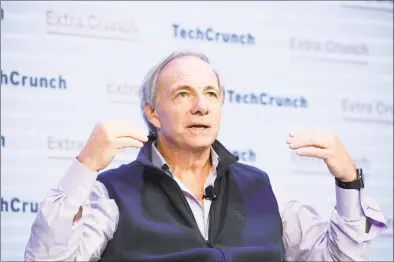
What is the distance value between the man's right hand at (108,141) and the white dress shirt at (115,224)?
3 centimetres

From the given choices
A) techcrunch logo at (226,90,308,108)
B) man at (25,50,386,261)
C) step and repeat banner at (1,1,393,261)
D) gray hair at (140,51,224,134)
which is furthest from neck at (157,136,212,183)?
techcrunch logo at (226,90,308,108)

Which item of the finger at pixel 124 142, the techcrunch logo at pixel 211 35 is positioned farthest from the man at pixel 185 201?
the techcrunch logo at pixel 211 35

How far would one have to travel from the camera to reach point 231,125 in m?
3.46

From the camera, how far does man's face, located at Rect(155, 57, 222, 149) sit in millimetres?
2479

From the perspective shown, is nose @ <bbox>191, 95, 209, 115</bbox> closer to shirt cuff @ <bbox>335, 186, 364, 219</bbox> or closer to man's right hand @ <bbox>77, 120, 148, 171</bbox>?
man's right hand @ <bbox>77, 120, 148, 171</bbox>

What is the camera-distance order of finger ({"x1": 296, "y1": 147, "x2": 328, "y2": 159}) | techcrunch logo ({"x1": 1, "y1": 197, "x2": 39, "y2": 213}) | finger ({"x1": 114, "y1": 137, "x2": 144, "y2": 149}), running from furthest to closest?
1. techcrunch logo ({"x1": 1, "y1": 197, "x2": 39, "y2": 213})
2. finger ({"x1": 296, "y1": 147, "x2": 328, "y2": 159})
3. finger ({"x1": 114, "y1": 137, "x2": 144, "y2": 149})

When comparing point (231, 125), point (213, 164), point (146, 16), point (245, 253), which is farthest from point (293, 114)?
point (245, 253)

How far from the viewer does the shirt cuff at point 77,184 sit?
2.20 meters

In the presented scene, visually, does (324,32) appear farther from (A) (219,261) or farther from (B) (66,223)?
(B) (66,223)

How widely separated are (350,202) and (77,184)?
0.81 metres

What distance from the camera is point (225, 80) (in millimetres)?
3463

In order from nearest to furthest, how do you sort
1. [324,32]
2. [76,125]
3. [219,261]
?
[219,261]
[76,125]
[324,32]

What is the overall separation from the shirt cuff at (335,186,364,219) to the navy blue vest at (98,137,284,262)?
0.22 meters

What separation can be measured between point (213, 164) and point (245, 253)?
34 cm
